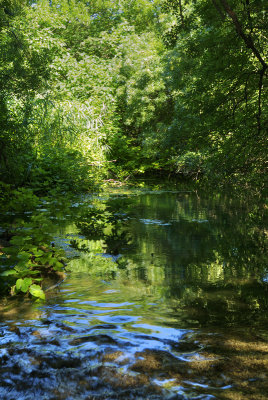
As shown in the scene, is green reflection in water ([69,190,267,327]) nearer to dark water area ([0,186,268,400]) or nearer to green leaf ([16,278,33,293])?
dark water area ([0,186,268,400])

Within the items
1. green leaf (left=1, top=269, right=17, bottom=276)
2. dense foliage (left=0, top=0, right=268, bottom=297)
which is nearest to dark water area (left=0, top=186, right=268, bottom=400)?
green leaf (left=1, top=269, right=17, bottom=276)

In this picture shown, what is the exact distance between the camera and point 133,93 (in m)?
19.8

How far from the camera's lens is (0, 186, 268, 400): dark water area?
2479 mm

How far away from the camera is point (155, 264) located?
5492mm

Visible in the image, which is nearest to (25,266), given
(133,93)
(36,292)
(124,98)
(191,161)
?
(36,292)

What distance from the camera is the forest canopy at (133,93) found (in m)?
7.19

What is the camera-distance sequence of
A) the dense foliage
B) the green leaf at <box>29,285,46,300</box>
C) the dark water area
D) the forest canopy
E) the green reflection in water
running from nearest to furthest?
1. the dark water area
2. the green leaf at <box>29,285,46,300</box>
3. the green reflection in water
4. the dense foliage
5. the forest canopy

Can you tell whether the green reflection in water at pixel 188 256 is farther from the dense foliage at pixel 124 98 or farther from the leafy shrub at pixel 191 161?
the leafy shrub at pixel 191 161

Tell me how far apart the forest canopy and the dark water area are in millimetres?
2626

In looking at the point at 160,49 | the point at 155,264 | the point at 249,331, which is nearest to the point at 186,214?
the point at 155,264

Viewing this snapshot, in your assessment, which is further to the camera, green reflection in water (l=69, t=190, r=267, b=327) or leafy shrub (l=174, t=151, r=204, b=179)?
leafy shrub (l=174, t=151, r=204, b=179)

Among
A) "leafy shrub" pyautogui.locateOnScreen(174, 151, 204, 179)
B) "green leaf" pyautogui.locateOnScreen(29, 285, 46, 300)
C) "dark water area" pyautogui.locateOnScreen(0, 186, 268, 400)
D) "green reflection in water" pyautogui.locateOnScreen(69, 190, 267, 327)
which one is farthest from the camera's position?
"leafy shrub" pyautogui.locateOnScreen(174, 151, 204, 179)

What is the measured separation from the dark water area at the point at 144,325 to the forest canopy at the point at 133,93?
2.63 metres

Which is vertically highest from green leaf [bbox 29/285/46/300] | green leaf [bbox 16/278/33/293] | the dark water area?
green leaf [bbox 16/278/33/293]
